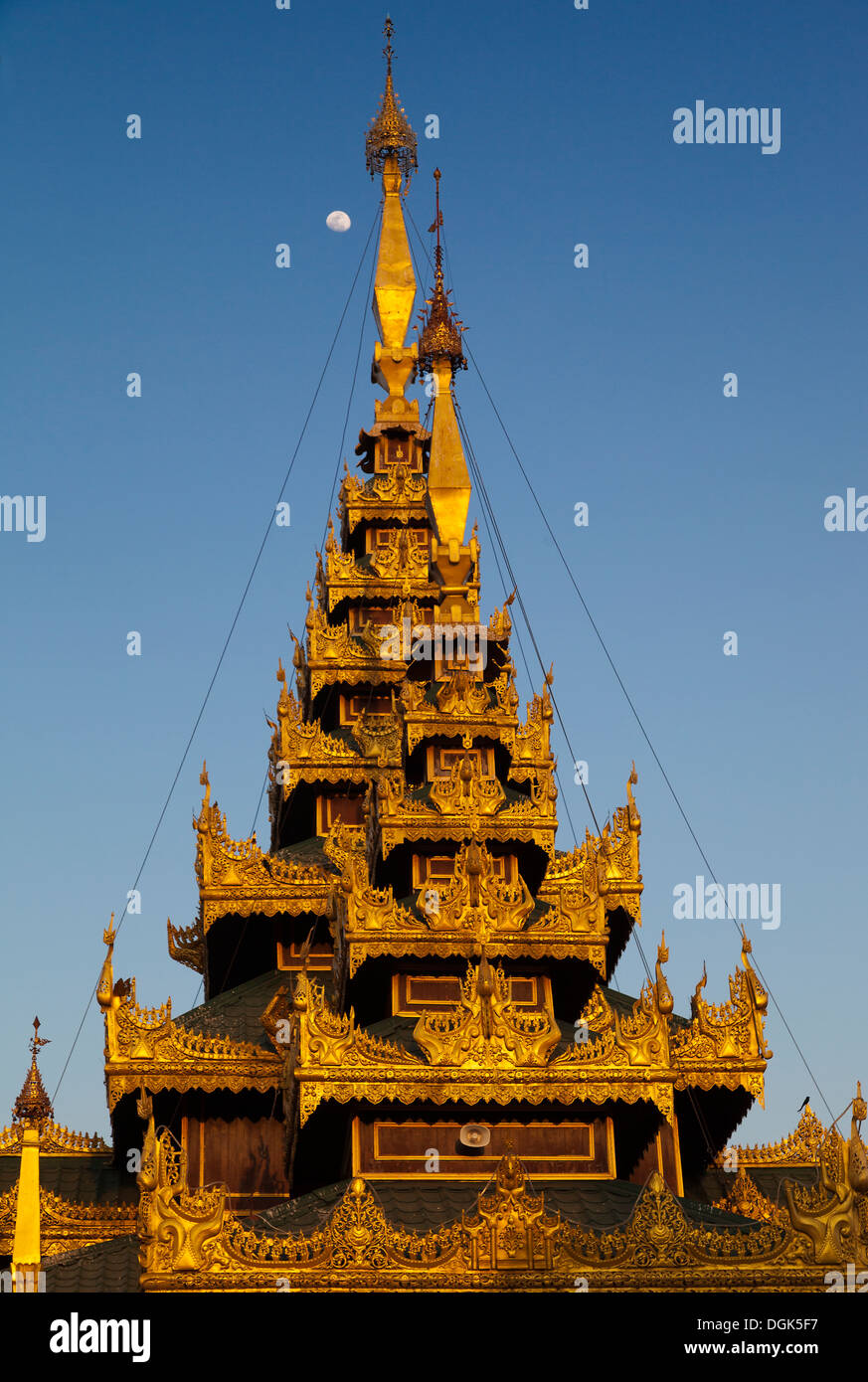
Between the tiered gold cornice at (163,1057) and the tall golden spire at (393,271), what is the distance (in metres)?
21.3

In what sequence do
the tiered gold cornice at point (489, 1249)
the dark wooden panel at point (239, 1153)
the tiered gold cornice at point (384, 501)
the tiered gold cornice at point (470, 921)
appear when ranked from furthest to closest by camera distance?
the tiered gold cornice at point (384, 501), the dark wooden panel at point (239, 1153), the tiered gold cornice at point (470, 921), the tiered gold cornice at point (489, 1249)

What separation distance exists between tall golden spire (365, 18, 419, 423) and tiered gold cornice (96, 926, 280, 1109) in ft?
70.0

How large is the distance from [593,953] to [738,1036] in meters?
3.76

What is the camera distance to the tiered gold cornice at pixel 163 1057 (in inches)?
1289

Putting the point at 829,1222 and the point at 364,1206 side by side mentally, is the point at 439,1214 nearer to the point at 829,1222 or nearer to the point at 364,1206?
the point at 364,1206

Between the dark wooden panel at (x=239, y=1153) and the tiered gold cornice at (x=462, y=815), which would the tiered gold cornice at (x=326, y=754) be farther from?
the dark wooden panel at (x=239, y=1153)

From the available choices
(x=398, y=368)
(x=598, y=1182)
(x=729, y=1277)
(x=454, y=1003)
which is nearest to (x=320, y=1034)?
(x=454, y=1003)

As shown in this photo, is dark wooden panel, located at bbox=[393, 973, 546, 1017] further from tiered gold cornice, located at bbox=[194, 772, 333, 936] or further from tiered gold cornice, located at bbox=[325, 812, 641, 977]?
tiered gold cornice, located at bbox=[194, 772, 333, 936]

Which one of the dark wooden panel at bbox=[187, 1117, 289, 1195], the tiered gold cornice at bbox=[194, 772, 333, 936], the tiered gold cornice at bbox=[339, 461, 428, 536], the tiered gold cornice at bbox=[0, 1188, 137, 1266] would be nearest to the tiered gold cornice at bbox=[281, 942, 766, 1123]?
the dark wooden panel at bbox=[187, 1117, 289, 1195]

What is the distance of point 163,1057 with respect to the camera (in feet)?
109

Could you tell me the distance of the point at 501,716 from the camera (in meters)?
33.8

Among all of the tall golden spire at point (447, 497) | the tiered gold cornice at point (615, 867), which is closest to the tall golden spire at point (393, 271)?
the tall golden spire at point (447, 497)
